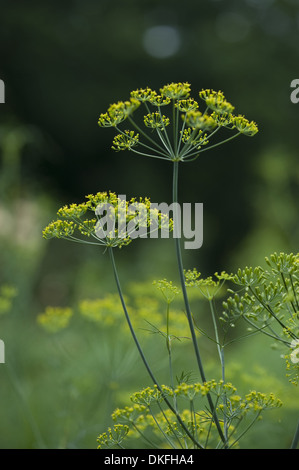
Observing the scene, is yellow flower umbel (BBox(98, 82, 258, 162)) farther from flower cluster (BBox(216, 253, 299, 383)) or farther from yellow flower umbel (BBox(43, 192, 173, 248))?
flower cluster (BBox(216, 253, 299, 383))

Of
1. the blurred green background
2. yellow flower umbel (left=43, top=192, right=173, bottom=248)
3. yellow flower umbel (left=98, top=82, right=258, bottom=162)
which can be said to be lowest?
yellow flower umbel (left=43, top=192, right=173, bottom=248)

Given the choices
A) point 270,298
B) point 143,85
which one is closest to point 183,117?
point 270,298

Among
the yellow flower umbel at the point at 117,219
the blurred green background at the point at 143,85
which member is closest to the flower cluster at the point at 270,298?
the yellow flower umbel at the point at 117,219

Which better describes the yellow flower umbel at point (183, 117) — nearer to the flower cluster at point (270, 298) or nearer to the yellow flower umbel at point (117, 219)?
the yellow flower umbel at point (117, 219)

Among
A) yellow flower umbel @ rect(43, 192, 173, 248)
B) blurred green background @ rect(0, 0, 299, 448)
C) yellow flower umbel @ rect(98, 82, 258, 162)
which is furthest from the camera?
blurred green background @ rect(0, 0, 299, 448)

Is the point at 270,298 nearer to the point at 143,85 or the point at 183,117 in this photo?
the point at 183,117

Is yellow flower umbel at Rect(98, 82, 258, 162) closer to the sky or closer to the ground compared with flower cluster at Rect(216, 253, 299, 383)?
closer to the sky

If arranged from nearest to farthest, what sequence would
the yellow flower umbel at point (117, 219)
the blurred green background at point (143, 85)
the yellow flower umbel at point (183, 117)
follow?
the yellow flower umbel at point (183, 117) < the yellow flower umbel at point (117, 219) < the blurred green background at point (143, 85)

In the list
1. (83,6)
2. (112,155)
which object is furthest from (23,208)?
(83,6)

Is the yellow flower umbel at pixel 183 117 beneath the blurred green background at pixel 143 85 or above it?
beneath

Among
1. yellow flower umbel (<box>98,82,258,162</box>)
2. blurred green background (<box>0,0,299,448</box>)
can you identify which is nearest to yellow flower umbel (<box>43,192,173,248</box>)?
yellow flower umbel (<box>98,82,258,162</box>)

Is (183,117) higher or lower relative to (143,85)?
lower

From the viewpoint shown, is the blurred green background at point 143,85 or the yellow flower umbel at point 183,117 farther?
the blurred green background at point 143,85
